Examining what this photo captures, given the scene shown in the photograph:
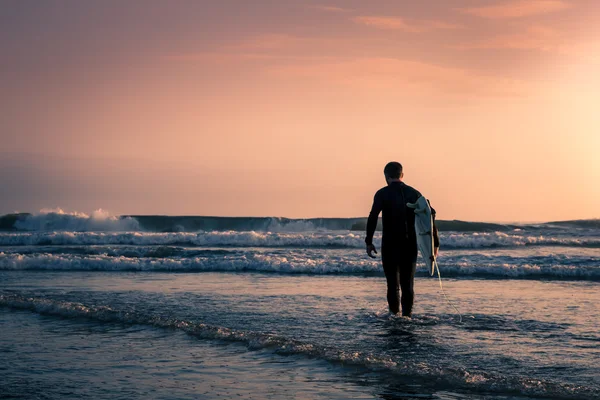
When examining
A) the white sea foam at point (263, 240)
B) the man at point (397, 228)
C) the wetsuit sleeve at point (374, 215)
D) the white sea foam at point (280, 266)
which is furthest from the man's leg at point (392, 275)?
the white sea foam at point (263, 240)

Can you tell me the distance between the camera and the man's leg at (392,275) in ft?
27.6

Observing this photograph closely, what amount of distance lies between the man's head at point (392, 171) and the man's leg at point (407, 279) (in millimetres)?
944

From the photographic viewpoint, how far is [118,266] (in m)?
16.9

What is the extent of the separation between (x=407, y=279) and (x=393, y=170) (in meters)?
1.37

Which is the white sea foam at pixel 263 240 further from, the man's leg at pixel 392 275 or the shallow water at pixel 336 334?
the man's leg at pixel 392 275

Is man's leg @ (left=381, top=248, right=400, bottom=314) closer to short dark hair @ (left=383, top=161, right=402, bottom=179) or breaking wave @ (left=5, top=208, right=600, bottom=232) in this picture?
short dark hair @ (left=383, top=161, right=402, bottom=179)

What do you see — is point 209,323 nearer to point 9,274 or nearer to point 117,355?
point 117,355

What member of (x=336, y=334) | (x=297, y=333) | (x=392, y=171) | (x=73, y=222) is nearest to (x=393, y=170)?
(x=392, y=171)

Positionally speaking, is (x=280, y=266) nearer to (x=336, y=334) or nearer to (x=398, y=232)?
(x=398, y=232)

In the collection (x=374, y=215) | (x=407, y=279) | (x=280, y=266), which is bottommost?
(x=280, y=266)

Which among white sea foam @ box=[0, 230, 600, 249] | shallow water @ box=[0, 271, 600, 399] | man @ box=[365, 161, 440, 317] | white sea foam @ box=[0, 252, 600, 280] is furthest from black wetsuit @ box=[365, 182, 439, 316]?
white sea foam @ box=[0, 230, 600, 249]

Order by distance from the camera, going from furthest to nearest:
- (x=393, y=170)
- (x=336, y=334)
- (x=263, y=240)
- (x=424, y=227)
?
(x=263, y=240) → (x=393, y=170) → (x=424, y=227) → (x=336, y=334)

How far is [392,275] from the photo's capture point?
845 cm

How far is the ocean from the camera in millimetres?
5258
